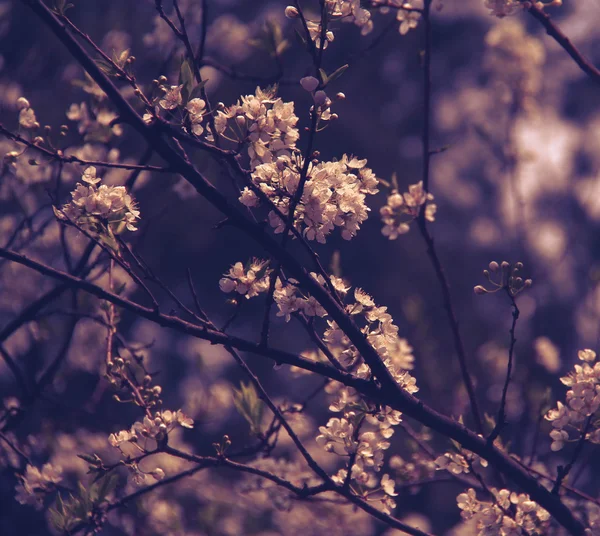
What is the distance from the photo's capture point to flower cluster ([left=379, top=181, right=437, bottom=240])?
2.28 meters

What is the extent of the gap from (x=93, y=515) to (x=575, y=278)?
9.02 metres

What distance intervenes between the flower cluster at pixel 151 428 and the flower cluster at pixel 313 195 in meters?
0.65

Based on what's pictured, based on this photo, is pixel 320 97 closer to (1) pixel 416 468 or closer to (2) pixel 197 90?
(2) pixel 197 90

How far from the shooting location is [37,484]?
2258 millimetres

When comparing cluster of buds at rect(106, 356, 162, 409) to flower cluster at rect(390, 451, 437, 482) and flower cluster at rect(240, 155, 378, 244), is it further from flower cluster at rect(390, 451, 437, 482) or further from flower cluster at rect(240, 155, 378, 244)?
flower cluster at rect(390, 451, 437, 482)

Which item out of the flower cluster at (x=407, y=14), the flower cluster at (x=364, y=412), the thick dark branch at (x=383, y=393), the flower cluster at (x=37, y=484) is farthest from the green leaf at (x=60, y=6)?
the flower cluster at (x=37, y=484)

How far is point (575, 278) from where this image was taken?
9.56 m

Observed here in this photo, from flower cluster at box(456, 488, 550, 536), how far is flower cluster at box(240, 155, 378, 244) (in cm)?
95

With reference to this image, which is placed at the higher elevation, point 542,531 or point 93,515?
point 542,531

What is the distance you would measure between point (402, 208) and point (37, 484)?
1627 millimetres

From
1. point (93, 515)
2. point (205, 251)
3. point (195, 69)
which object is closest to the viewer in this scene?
point (195, 69)

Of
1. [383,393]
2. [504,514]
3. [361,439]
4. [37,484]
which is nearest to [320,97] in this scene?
[383,393]

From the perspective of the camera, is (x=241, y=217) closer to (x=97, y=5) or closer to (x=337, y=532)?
(x=337, y=532)

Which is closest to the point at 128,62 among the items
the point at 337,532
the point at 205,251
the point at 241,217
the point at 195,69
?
the point at 195,69
